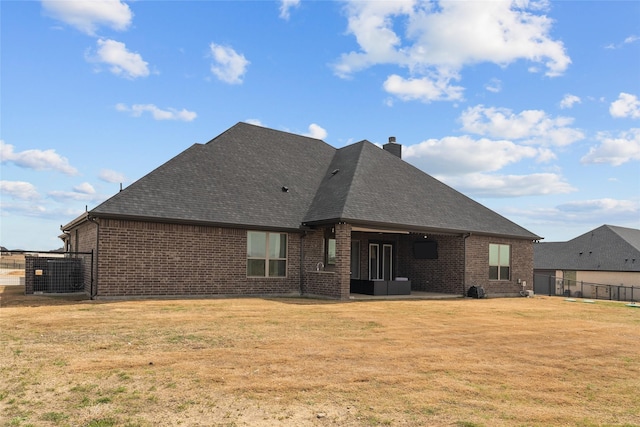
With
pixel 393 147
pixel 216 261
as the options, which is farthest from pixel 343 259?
pixel 393 147

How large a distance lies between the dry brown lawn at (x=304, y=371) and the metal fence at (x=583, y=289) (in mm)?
30541

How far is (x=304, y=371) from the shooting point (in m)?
7.18

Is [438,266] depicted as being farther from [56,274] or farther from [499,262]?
[56,274]

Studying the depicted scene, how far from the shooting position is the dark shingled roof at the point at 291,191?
58.9 ft

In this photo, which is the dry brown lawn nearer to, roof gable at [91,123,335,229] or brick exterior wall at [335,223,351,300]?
roof gable at [91,123,335,229]

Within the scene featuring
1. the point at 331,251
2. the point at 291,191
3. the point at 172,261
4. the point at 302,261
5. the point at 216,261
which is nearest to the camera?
the point at 172,261

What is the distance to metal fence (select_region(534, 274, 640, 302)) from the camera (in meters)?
41.5

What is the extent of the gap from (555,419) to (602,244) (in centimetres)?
4860

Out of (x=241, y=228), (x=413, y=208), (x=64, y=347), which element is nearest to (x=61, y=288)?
(x=241, y=228)

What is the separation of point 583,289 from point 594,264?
2627 mm

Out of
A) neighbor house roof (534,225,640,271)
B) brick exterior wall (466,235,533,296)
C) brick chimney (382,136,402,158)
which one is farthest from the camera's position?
neighbor house roof (534,225,640,271)

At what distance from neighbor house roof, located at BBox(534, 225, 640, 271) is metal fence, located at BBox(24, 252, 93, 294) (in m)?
42.6

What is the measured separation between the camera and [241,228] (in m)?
18.6

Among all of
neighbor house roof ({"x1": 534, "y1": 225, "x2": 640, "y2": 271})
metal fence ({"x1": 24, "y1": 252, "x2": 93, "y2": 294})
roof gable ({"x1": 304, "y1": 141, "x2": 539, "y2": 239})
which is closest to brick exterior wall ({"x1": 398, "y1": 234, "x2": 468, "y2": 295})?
roof gable ({"x1": 304, "y1": 141, "x2": 539, "y2": 239})
